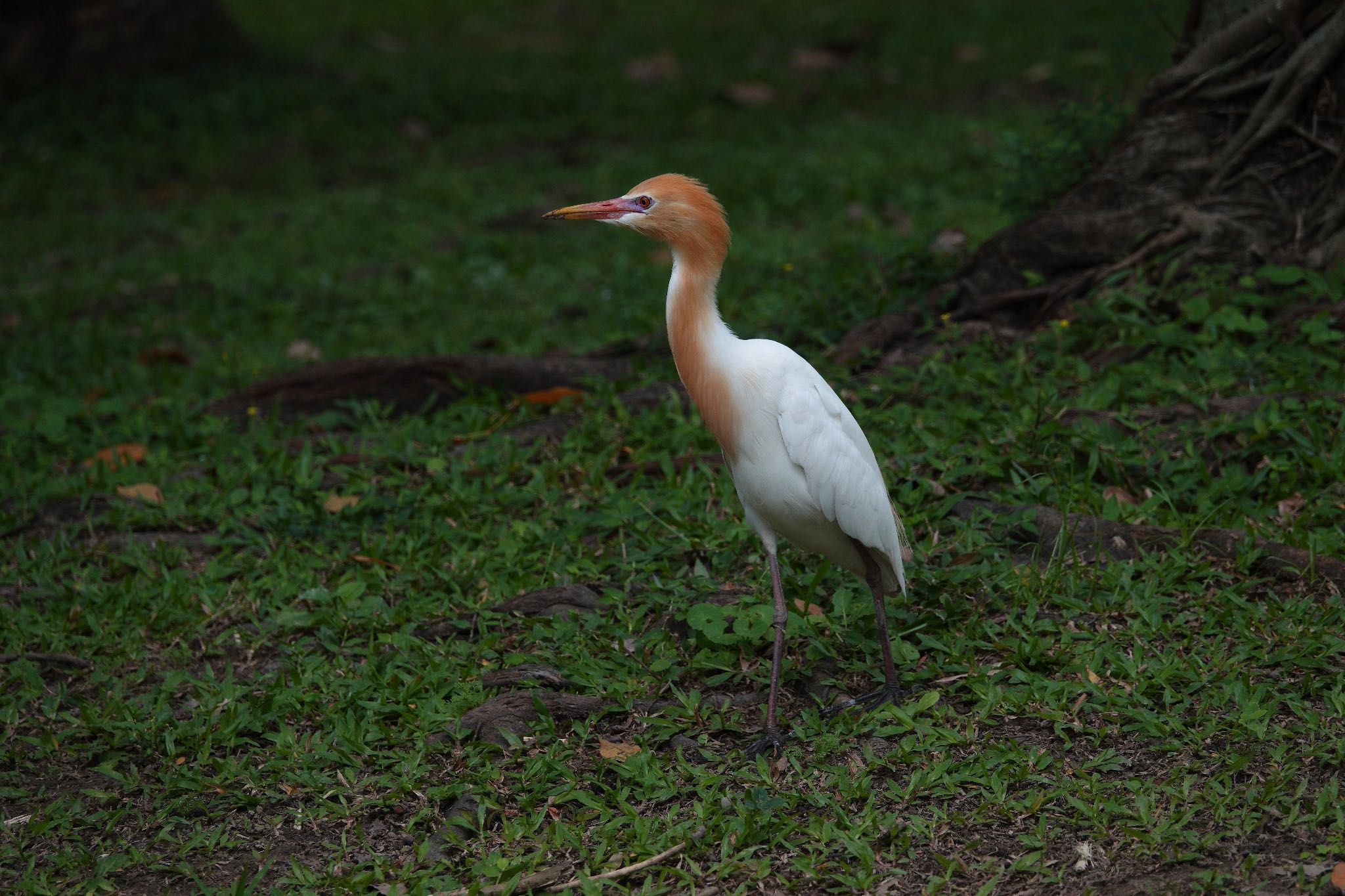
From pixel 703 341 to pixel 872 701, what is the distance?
1144mm

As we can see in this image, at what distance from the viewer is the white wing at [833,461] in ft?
11.0

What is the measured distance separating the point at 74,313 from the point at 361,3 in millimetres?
8907

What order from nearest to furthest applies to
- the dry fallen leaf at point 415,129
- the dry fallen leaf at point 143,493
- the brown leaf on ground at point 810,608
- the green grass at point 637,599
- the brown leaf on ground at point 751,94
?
1. the green grass at point 637,599
2. the brown leaf on ground at point 810,608
3. the dry fallen leaf at point 143,493
4. the dry fallen leaf at point 415,129
5. the brown leaf on ground at point 751,94

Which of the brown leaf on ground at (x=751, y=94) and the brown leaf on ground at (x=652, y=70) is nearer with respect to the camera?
the brown leaf on ground at (x=751, y=94)

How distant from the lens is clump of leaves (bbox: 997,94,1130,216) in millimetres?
5586

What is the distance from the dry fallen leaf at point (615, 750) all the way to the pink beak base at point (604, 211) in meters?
1.48

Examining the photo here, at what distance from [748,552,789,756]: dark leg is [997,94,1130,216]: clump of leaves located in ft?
9.77

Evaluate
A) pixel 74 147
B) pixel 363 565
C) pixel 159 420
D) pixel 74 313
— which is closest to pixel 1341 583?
pixel 363 565

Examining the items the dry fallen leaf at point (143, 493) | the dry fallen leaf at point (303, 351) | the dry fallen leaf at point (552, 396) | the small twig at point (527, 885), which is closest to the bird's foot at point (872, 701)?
the small twig at point (527, 885)

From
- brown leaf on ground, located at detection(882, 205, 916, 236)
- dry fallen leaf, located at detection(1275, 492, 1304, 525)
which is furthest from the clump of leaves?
dry fallen leaf, located at detection(1275, 492, 1304, 525)

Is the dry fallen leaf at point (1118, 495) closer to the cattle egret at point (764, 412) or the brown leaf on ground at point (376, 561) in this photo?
the cattle egret at point (764, 412)

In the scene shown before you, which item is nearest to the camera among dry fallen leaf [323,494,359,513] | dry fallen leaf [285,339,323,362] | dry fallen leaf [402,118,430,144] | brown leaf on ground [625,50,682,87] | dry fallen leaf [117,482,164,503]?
dry fallen leaf [323,494,359,513]

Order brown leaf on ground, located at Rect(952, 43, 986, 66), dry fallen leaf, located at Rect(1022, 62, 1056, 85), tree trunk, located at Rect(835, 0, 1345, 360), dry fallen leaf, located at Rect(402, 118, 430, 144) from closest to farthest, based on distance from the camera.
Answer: tree trunk, located at Rect(835, 0, 1345, 360) → dry fallen leaf, located at Rect(1022, 62, 1056, 85) → dry fallen leaf, located at Rect(402, 118, 430, 144) → brown leaf on ground, located at Rect(952, 43, 986, 66)

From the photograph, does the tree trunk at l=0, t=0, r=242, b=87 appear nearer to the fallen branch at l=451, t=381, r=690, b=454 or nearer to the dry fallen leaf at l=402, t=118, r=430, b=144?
the dry fallen leaf at l=402, t=118, r=430, b=144
